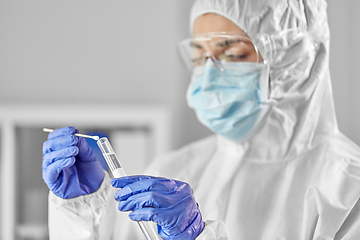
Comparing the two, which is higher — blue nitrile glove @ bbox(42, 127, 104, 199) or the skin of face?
the skin of face

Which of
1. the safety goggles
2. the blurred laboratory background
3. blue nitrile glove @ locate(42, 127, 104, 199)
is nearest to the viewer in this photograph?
blue nitrile glove @ locate(42, 127, 104, 199)

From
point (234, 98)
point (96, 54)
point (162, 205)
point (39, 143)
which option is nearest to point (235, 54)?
point (234, 98)

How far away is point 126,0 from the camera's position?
2.74 m

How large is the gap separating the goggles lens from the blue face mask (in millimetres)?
23

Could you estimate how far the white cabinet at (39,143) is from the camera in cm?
221

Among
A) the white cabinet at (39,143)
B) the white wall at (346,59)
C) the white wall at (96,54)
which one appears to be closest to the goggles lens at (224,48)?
the white wall at (346,59)

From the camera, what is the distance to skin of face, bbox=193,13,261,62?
1.10 metres

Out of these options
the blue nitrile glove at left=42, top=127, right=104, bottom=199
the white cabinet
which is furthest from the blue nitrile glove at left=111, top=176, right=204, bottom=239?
the white cabinet

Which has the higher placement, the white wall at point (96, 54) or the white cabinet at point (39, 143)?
the white wall at point (96, 54)

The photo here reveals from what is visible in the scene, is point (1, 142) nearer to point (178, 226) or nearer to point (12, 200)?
point (12, 200)

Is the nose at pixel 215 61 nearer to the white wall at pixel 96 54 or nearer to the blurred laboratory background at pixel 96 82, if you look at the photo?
the blurred laboratory background at pixel 96 82

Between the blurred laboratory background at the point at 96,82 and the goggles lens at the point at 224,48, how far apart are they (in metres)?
0.95

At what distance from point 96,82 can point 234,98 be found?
174 centimetres

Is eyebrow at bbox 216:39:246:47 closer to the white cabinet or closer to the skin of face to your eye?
the skin of face
